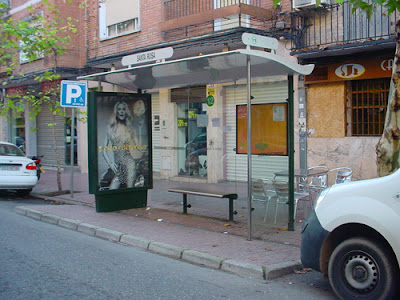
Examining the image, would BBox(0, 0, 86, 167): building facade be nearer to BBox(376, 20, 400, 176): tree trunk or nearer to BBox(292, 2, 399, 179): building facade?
BBox(292, 2, 399, 179): building facade

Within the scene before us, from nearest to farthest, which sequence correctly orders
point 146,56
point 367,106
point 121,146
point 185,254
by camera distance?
1. point 185,254
2. point 146,56
3. point 121,146
4. point 367,106

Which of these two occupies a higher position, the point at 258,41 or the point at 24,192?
the point at 258,41

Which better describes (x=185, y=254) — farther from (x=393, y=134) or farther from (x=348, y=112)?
(x=348, y=112)

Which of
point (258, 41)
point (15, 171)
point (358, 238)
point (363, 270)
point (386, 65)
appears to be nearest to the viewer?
point (363, 270)

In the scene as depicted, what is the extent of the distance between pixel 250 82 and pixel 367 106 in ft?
17.2

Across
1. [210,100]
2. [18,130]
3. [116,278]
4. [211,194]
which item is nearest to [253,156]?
[211,194]

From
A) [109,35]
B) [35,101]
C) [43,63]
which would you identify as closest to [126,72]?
[35,101]

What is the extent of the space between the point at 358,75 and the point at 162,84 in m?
4.79

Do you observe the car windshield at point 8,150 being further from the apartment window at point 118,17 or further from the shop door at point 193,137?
the apartment window at point 118,17

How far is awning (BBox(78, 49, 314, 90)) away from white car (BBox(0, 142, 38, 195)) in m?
4.34

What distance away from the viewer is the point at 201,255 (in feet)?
21.1

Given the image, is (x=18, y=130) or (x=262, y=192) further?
(x=18, y=130)

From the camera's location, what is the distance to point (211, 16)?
12711 mm

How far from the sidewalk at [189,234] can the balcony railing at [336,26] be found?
5.00m
